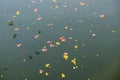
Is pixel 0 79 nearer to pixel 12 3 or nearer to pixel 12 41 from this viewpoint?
pixel 12 41

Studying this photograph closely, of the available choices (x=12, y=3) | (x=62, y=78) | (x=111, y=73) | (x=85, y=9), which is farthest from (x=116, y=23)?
(x=12, y=3)

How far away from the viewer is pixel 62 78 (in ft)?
16.6

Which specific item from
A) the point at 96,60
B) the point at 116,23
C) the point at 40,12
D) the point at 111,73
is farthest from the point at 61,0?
the point at 111,73

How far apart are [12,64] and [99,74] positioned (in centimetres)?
188

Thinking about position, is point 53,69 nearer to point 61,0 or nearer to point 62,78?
point 62,78

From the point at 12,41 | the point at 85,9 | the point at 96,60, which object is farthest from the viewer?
the point at 85,9

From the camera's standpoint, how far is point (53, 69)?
5.30 metres

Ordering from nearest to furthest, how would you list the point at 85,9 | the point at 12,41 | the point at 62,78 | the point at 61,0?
the point at 62,78 < the point at 12,41 < the point at 85,9 < the point at 61,0

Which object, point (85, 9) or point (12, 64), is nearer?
point (12, 64)

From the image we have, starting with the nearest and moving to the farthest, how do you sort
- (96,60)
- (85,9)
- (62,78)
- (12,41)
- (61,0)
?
(62,78) → (96,60) → (12,41) → (85,9) → (61,0)

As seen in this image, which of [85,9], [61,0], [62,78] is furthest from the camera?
[61,0]

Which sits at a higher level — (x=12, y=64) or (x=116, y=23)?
(x=116, y=23)

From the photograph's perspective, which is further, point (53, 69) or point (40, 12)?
point (40, 12)

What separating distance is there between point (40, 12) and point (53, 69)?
240 cm
